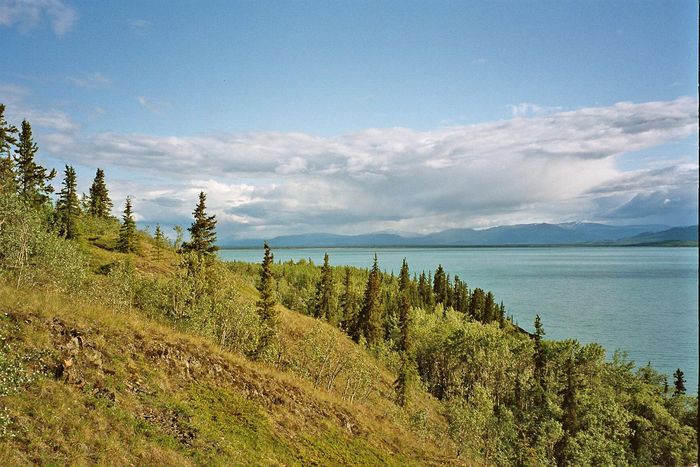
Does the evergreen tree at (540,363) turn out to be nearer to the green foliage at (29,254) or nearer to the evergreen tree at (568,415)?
the evergreen tree at (568,415)

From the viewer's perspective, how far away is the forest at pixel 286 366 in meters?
20.8

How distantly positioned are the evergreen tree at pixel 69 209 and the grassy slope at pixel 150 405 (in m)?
62.3

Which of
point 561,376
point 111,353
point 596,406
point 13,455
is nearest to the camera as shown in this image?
point 13,455

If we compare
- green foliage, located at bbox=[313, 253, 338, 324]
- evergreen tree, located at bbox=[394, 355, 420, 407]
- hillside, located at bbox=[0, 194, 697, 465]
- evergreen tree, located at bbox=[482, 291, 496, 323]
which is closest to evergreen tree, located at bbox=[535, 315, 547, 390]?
hillside, located at bbox=[0, 194, 697, 465]

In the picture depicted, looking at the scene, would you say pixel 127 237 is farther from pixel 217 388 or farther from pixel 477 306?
pixel 477 306

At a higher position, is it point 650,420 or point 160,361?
point 160,361

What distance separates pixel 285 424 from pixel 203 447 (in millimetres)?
8587

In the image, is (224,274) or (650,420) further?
(650,420)

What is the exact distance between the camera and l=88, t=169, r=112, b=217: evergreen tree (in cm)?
11353

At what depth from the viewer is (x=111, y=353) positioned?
24625 mm

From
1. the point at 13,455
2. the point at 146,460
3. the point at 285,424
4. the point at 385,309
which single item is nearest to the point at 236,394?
the point at 285,424

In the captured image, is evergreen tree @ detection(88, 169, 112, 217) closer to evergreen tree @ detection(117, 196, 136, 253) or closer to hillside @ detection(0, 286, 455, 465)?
evergreen tree @ detection(117, 196, 136, 253)

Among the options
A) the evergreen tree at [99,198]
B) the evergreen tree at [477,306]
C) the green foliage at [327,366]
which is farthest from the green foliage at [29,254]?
the evergreen tree at [477,306]

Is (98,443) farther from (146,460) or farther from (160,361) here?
(160,361)
